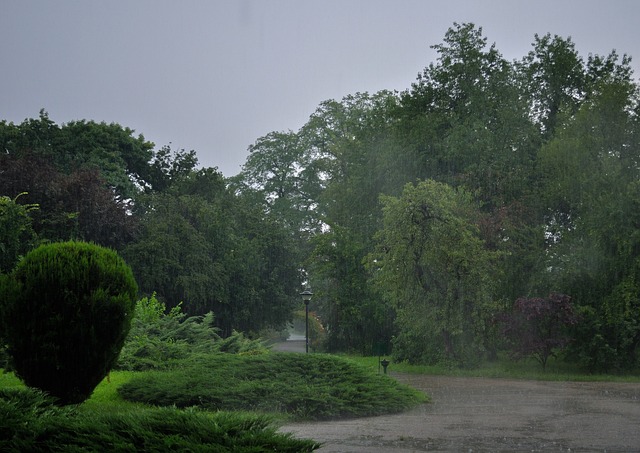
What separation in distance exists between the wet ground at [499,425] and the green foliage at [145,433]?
130cm

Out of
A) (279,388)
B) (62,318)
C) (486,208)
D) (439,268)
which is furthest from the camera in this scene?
(486,208)

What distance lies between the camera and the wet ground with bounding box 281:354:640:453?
1086 cm

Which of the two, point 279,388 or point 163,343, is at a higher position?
point 163,343

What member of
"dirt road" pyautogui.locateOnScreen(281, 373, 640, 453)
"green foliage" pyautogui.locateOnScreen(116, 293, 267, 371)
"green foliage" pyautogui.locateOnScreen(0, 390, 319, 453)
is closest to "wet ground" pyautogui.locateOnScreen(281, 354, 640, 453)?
"dirt road" pyautogui.locateOnScreen(281, 373, 640, 453)

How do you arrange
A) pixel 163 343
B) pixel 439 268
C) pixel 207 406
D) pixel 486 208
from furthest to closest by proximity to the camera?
1. pixel 486 208
2. pixel 439 268
3. pixel 163 343
4. pixel 207 406

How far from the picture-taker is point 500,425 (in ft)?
42.9

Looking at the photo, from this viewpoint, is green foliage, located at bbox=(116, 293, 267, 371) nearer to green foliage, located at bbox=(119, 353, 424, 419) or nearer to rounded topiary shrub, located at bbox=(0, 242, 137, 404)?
green foliage, located at bbox=(119, 353, 424, 419)

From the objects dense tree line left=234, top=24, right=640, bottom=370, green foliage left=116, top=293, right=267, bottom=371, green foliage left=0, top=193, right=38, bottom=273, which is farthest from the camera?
dense tree line left=234, top=24, right=640, bottom=370

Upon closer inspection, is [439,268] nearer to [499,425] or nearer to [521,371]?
[521,371]

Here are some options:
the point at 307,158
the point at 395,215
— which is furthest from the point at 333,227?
the point at 307,158

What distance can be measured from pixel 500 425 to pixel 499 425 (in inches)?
0.7

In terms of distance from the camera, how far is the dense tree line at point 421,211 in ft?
90.0

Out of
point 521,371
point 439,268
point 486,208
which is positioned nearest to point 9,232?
point 439,268

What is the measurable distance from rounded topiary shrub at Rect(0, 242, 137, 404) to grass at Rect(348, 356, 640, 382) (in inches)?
477
